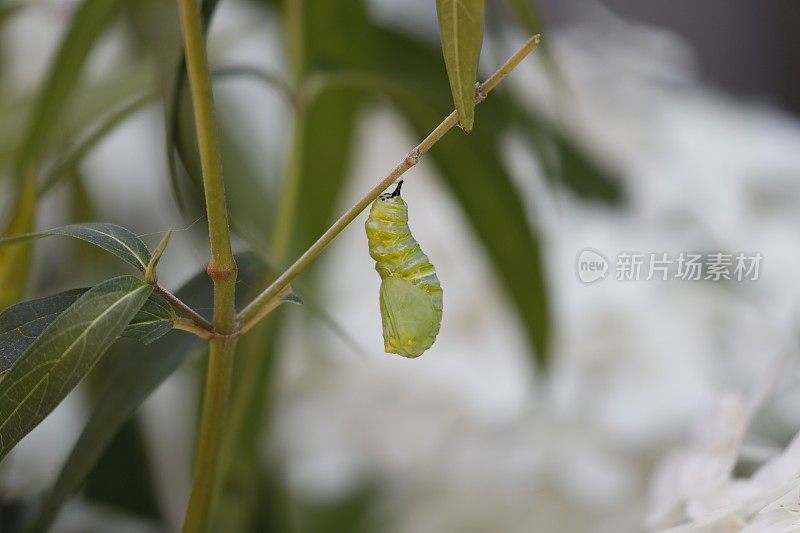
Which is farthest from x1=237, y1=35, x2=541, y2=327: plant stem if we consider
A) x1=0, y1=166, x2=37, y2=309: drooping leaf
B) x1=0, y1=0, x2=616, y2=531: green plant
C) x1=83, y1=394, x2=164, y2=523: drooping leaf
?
x1=83, y1=394, x2=164, y2=523: drooping leaf

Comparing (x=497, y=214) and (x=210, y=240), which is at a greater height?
(x=497, y=214)

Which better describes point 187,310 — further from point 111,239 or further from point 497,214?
point 497,214

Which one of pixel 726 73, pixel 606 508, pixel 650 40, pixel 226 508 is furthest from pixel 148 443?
pixel 726 73

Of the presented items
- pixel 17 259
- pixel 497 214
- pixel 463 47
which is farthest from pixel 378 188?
pixel 497 214

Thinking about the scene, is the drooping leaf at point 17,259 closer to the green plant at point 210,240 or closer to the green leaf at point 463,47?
the green plant at point 210,240

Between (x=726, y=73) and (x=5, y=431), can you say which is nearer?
(x=5, y=431)

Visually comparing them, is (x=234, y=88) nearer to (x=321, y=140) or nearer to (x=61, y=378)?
(x=321, y=140)

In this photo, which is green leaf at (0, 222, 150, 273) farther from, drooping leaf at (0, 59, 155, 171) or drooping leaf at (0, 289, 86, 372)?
drooping leaf at (0, 59, 155, 171)
